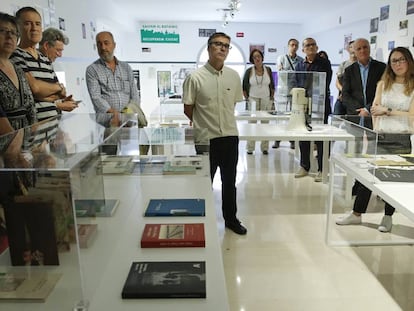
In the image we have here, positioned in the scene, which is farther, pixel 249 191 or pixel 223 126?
pixel 249 191

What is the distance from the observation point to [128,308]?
989 millimetres

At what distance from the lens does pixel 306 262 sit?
2.61m

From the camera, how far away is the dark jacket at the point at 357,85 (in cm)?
370

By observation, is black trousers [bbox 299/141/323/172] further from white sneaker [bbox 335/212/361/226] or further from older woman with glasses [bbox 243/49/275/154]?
white sneaker [bbox 335/212/361/226]

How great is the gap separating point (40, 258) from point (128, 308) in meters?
0.28

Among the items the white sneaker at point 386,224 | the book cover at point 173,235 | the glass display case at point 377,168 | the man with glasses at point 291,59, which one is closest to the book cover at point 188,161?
the book cover at point 173,235

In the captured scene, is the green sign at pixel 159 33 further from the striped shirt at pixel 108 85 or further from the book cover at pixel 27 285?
the book cover at pixel 27 285

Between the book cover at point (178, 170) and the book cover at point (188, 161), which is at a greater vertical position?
the book cover at point (188, 161)

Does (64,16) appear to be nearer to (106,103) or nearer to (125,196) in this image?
(106,103)

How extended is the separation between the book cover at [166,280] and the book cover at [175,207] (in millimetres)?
388

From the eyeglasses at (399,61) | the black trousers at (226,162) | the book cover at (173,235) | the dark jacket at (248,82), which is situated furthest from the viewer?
the dark jacket at (248,82)

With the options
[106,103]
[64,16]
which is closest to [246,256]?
[106,103]

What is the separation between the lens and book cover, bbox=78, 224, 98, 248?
94 centimetres

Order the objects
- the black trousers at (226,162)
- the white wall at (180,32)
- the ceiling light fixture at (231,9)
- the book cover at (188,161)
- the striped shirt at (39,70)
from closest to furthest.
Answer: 1. the striped shirt at (39,70)
2. the book cover at (188,161)
3. the black trousers at (226,162)
4. the white wall at (180,32)
5. the ceiling light fixture at (231,9)
